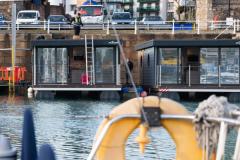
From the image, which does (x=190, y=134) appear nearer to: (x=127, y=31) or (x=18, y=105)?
(x=18, y=105)

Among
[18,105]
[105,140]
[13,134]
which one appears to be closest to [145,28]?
[18,105]

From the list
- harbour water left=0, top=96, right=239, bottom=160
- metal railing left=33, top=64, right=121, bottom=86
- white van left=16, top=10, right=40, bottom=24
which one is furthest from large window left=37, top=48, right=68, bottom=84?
white van left=16, top=10, right=40, bottom=24

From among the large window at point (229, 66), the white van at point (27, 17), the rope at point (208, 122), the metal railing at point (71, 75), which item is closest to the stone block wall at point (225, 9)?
the white van at point (27, 17)

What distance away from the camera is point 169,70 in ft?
117

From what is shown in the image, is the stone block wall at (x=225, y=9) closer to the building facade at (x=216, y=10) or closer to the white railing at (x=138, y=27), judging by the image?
the building facade at (x=216, y=10)

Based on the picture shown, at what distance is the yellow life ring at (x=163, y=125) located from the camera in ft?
33.9

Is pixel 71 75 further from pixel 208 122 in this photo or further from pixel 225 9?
pixel 208 122

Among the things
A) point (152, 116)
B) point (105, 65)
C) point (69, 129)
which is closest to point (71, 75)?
point (105, 65)

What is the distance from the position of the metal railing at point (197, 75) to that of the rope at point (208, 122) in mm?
25217

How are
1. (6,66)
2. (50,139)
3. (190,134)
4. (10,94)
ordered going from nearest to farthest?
(190,134), (50,139), (10,94), (6,66)

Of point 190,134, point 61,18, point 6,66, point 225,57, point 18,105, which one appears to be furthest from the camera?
point 61,18

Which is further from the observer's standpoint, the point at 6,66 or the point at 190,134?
the point at 6,66

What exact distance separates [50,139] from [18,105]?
12.4m

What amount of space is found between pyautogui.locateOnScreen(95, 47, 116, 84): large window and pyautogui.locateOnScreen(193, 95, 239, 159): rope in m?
25.9
